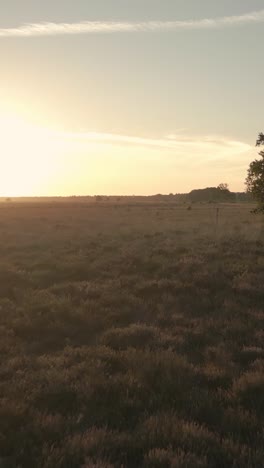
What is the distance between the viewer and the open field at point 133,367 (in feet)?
19.5

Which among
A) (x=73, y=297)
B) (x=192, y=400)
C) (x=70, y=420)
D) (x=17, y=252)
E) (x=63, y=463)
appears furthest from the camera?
(x=17, y=252)

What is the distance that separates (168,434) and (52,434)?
153 cm

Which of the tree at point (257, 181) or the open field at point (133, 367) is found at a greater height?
the tree at point (257, 181)

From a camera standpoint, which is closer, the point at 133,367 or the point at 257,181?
the point at 133,367

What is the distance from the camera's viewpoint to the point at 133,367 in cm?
873

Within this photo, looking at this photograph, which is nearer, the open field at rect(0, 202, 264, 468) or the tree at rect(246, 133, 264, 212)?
the open field at rect(0, 202, 264, 468)

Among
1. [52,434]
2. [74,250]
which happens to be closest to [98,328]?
[52,434]

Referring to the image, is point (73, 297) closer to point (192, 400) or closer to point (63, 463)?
point (192, 400)

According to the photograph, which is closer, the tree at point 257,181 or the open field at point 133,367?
the open field at point 133,367

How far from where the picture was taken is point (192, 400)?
24.3 feet

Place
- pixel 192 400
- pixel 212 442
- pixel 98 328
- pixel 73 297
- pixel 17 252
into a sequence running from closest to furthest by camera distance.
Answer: pixel 212 442, pixel 192 400, pixel 98 328, pixel 73 297, pixel 17 252

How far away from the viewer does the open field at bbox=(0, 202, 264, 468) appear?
19.5 ft

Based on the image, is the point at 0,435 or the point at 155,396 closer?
the point at 0,435

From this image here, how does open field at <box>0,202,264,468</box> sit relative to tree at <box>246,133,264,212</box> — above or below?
below
